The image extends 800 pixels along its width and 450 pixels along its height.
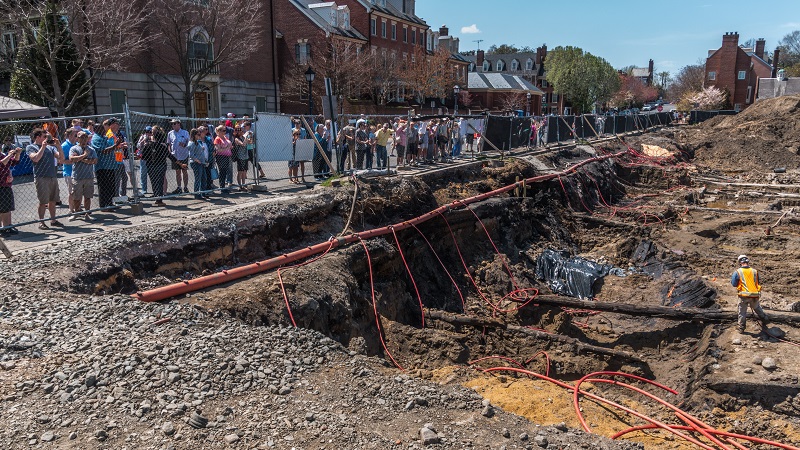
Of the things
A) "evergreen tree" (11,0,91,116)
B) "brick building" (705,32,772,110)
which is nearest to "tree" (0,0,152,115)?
"evergreen tree" (11,0,91,116)

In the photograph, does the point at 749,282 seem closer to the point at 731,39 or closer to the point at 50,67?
the point at 50,67

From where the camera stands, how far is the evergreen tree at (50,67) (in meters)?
21.4

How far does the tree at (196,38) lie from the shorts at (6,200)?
66.6 feet

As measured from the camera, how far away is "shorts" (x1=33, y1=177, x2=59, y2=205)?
9.63 m

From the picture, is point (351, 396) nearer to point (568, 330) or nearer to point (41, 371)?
point (41, 371)

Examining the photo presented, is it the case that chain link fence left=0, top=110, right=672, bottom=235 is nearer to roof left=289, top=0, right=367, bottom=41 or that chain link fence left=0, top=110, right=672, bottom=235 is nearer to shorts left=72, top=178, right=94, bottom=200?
shorts left=72, top=178, right=94, bottom=200

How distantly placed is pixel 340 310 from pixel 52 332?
3727mm

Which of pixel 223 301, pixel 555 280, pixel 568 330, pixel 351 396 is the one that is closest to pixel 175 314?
pixel 223 301

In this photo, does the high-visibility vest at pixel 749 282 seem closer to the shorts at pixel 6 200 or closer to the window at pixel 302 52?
the shorts at pixel 6 200

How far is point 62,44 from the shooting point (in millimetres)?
21656

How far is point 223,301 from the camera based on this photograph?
7.37 metres

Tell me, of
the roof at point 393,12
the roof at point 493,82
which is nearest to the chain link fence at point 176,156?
the roof at point 393,12

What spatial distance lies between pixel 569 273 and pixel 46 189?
10.6 meters

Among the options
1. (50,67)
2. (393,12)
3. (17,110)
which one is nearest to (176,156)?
(17,110)
